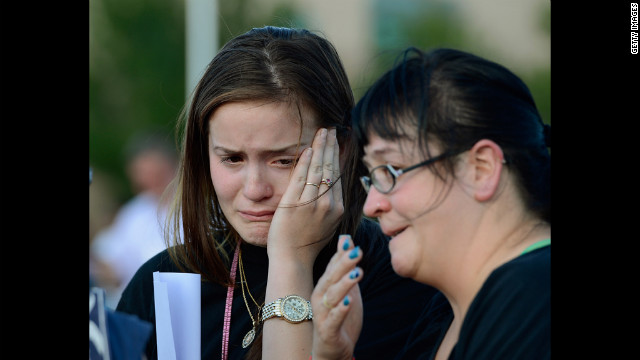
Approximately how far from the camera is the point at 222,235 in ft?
9.23

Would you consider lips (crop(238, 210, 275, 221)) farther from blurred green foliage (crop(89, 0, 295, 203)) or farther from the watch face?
blurred green foliage (crop(89, 0, 295, 203))

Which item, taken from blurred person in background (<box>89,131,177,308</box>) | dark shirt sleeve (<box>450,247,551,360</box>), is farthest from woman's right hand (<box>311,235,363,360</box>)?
blurred person in background (<box>89,131,177,308</box>)

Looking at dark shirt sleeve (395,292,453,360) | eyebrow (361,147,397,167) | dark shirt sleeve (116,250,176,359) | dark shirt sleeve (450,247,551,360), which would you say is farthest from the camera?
dark shirt sleeve (116,250,176,359)

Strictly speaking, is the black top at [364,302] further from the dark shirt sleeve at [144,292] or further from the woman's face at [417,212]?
the woman's face at [417,212]

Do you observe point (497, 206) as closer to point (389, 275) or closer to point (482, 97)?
point (482, 97)

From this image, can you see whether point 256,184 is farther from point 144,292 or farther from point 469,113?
point 469,113

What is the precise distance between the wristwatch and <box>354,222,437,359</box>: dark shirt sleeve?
22 centimetres

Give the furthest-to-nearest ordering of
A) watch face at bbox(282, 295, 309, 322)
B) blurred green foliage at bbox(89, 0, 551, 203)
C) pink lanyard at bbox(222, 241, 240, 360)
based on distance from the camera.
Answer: blurred green foliage at bbox(89, 0, 551, 203) < pink lanyard at bbox(222, 241, 240, 360) < watch face at bbox(282, 295, 309, 322)

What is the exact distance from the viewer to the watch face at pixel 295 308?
2.30 m

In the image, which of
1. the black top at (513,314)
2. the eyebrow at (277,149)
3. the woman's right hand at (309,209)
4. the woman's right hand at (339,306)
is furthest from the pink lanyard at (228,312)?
the black top at (513,314)

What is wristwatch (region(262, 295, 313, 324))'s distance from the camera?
2.31 meters

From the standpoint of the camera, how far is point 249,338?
2.49 metres

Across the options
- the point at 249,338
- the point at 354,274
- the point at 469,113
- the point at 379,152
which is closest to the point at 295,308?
the point at 249,338
